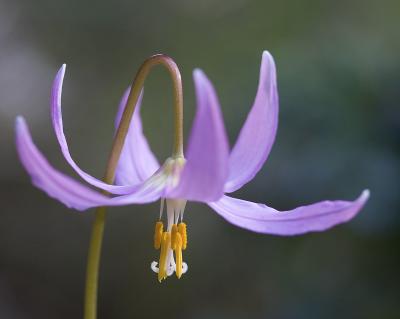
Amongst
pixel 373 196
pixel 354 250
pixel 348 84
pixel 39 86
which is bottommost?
pixel 354 250

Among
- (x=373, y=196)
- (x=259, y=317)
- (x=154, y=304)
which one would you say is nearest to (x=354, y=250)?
(x=373, y=196)

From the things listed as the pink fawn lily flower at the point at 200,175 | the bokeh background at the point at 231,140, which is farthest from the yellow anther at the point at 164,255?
the bokeh background at the point at 231,140

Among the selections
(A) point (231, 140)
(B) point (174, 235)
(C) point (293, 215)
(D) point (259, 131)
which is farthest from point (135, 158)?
(A) point (231, 140)

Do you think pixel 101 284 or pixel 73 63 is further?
pixel 73 63

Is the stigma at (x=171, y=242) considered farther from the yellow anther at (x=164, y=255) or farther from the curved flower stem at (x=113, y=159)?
the curved flower stem at (x=113, y=159)

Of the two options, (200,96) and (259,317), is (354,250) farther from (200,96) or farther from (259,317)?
(200,96)

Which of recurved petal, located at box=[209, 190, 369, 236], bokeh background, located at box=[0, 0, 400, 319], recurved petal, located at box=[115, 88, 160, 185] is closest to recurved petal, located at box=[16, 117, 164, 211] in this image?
recurved petal, located at box=[209, 190, 369, 236]
